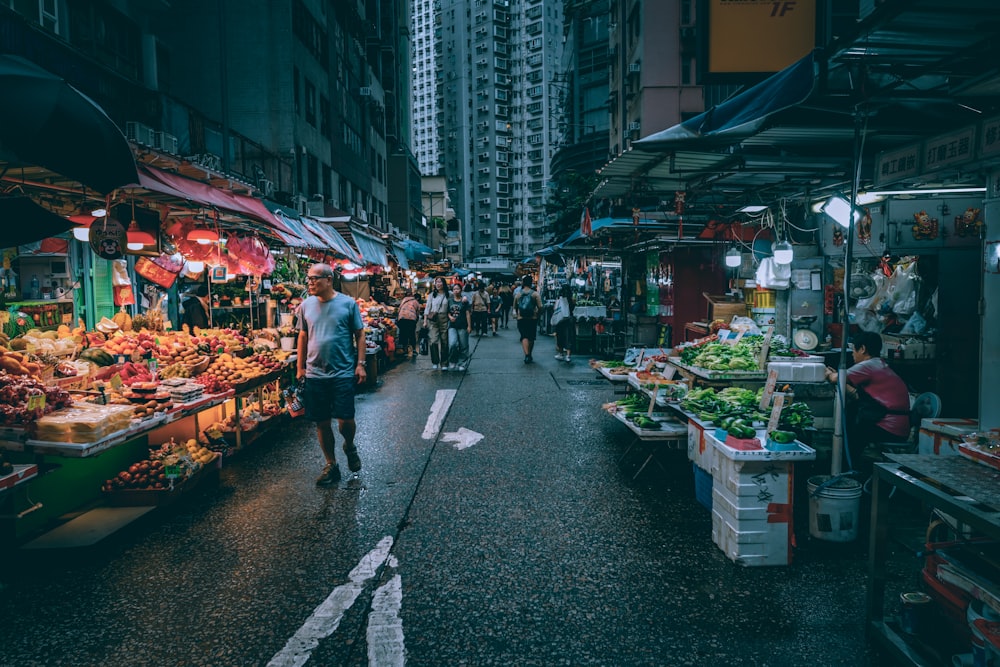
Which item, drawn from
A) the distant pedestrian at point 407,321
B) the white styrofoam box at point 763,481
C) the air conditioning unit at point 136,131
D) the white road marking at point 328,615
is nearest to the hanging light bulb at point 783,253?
the white styrofoam box at point 763,481

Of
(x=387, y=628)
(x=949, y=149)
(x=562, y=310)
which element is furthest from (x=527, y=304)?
(x=387, y=628)

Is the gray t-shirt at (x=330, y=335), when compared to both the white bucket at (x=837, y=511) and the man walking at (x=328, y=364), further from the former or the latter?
the white bucket at (x=837, y=511)

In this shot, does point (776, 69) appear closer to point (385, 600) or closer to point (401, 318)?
point (385, 600)

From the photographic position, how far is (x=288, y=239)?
9.93m

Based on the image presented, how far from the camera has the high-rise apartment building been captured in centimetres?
11112

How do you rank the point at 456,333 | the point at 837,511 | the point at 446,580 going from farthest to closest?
the point at 456,333 < the point at 837,511 < the point at 446,580

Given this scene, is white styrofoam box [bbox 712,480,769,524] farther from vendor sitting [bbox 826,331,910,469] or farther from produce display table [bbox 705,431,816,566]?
vendor sitting [bbox 826,331,910,469]

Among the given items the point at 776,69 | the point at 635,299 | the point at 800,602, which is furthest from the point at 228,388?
the point at 635,299

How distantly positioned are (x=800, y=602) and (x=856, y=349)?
3.54 m

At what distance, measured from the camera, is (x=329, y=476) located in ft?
21.6

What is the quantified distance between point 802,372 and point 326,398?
5792mm

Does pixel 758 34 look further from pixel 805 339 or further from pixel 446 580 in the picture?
pixel 805 339

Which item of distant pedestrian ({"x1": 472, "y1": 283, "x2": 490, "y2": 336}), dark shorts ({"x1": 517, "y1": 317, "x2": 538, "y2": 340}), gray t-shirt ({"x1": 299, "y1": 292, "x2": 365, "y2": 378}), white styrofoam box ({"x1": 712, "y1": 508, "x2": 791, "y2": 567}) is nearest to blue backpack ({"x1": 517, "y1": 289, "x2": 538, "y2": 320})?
dark shorts ({"x1": 517, "y1": 317, "x2": 538, "y2": 340})

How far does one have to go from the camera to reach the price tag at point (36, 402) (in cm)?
496
